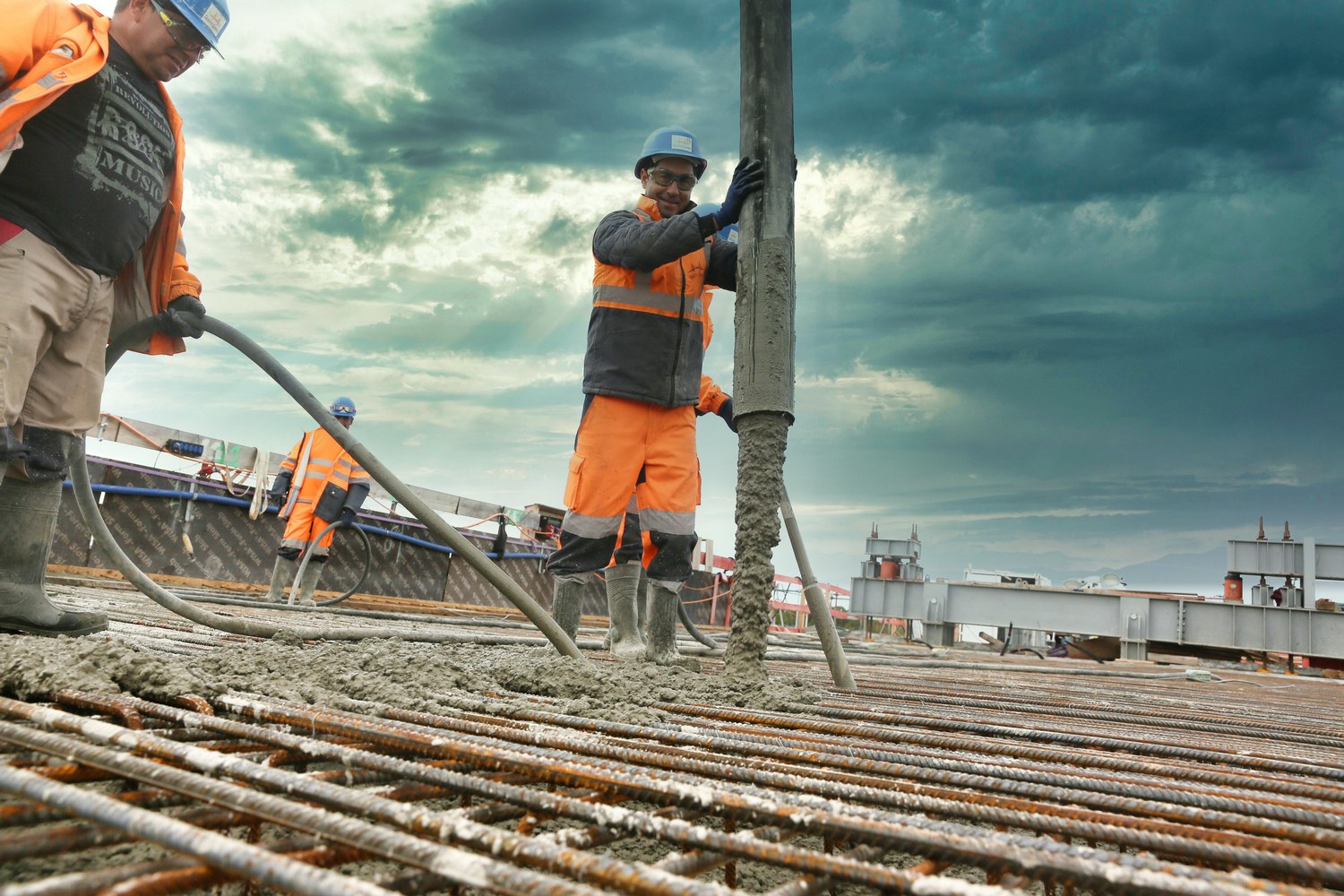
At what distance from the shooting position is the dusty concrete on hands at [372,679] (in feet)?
4.53

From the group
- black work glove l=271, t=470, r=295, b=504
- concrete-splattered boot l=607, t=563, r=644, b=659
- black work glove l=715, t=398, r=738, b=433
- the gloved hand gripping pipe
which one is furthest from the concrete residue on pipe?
black work glove l=271, t=470, r=295, b=504

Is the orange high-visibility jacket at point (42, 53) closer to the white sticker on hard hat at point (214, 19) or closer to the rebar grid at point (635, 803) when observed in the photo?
the white sticker on hard hat at point (214, 19)

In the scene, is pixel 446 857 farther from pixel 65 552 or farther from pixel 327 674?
pixel 65 552

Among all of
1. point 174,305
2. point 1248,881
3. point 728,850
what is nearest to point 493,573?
point 174,305

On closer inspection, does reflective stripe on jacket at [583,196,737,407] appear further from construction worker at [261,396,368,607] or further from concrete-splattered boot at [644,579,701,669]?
construction worker at [261,396,368,607]

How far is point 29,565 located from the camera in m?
2.29

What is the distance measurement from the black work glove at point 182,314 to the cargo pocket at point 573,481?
1.32 meters

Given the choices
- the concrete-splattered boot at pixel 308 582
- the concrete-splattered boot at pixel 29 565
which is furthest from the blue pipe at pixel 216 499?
the concrete-splattered boot at pixel 29 565

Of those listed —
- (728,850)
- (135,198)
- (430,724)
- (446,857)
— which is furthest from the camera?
(135,198)

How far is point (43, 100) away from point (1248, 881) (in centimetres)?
260

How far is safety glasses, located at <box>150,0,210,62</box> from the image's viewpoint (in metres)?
2.30

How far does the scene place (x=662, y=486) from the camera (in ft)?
10.8

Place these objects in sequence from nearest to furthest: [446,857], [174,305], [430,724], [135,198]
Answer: [446,857] → [430,724] → [135,198] → [174,305]

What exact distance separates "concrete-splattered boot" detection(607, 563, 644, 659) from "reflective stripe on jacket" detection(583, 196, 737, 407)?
73 centimetres
